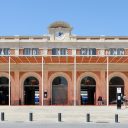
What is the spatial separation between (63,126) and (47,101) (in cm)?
2493

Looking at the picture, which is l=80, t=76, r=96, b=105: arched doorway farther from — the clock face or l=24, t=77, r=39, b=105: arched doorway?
the clock face

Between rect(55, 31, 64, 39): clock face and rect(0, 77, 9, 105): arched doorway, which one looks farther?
rect(55, 31, 64, 39): clock face

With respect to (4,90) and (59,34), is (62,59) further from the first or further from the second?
(4,90)

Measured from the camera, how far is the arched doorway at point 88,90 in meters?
46.8

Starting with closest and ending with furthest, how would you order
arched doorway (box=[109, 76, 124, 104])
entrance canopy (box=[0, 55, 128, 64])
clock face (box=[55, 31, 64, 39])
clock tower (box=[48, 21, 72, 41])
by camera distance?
1. entrance canopy (box=[0, 55, 128, 64])
2. arched doorway (box=[109, 76, 124, 104])
3. clock tower (box=[48, 21, 72, 41])
4. clock face (box=[55, 31, 64, 39])

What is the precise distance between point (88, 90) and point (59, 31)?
25.2ft

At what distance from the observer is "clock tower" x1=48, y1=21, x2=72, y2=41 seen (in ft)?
156

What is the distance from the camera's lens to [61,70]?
1827 inches

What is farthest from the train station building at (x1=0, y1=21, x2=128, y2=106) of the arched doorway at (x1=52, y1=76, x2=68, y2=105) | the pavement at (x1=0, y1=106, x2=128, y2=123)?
the pavement at (x1=0, y1=106, x2=128, y2=123)

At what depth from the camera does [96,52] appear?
47094mm

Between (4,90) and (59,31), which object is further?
(59,31)

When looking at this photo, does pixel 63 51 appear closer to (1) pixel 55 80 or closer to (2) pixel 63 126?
(1) pixel 55 80

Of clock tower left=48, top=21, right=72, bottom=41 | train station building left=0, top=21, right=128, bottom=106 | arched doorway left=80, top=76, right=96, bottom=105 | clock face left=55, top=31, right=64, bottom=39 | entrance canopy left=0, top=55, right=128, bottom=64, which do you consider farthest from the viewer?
clock face left=55, top=31, right=64, bottom=39

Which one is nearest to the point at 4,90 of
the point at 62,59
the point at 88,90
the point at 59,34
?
the point at 62,59
